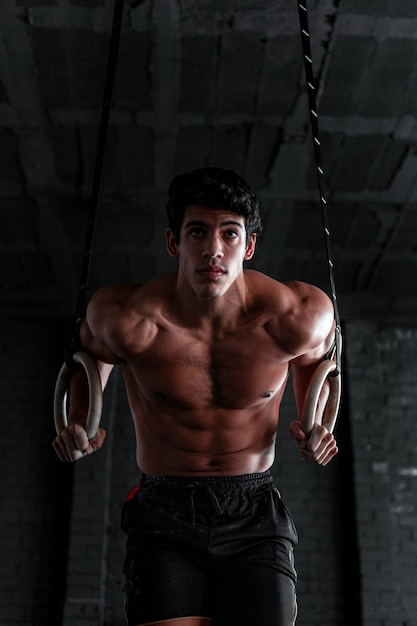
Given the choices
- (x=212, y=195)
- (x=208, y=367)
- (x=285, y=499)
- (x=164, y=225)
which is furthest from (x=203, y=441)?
(x=285, y=499)

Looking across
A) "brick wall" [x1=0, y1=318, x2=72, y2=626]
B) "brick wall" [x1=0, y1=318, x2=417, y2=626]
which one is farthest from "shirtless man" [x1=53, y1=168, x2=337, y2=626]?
"brick wall" [x1=0, y1=318, x2=72, y2=626]

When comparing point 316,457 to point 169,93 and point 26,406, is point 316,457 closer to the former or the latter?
point 169,93

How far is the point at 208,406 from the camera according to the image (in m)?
2.29

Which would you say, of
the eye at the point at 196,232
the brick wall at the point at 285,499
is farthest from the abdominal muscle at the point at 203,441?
the brick wall at the point at 285,499

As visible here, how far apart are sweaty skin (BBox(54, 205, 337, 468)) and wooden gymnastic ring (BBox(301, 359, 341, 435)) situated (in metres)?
0.03

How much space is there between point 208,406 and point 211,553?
16.4 inches

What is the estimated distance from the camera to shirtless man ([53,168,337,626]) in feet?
6.98

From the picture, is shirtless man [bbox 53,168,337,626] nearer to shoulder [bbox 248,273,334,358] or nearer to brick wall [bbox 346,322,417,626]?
shoulder [bbox 248,273,334,358]

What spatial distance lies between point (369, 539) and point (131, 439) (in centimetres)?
167

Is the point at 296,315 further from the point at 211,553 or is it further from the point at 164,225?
the point at 164,225

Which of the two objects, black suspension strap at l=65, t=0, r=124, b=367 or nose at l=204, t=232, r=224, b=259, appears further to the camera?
black suspension strap at l=65, t=0, r=124, b=367

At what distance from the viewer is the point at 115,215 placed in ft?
14.8

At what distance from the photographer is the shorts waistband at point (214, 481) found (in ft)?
7.48

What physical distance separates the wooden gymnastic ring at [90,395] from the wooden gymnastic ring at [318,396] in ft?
1.90
